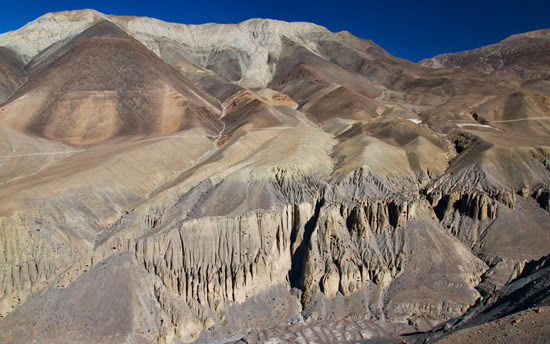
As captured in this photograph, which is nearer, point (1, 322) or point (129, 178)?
point (1, 322)

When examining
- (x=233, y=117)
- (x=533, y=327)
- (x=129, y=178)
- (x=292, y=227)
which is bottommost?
(x=533, y=327)

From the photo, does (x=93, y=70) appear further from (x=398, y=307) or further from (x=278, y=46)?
(x=278, y=46)

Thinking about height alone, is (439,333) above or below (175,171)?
below

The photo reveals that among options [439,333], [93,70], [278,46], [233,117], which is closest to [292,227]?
[439,333]

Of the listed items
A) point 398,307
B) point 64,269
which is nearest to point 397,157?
point 398,307

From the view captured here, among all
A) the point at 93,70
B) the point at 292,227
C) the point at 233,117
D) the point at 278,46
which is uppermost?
the point at 278,46

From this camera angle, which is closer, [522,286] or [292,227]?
[522,286]

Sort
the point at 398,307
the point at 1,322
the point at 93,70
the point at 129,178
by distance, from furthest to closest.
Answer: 1. the point at 93,70
2. the point at 129,178
3. the point at 398,307
4. the point at 1,322

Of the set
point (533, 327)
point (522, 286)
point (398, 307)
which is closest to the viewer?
point (533, 327)

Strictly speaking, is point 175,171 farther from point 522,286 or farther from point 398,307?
point 522,286
